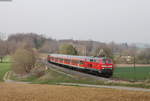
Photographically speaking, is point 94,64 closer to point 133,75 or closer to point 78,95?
point 133,75

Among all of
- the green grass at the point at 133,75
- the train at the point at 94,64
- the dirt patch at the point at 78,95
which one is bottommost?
the green grass at the point at 133,75

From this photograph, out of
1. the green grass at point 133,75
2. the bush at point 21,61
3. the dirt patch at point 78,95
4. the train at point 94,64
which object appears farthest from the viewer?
the bush at point 21,61

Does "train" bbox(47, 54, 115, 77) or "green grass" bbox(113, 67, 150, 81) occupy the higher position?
"train" bbox(47, 54, 115, 77)

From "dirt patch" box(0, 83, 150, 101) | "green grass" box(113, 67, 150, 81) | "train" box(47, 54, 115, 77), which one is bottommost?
"green grass" box(113, 67, 150, 81)

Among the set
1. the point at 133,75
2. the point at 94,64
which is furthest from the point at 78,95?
the point at 133,75

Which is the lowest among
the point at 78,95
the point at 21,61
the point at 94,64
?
the point at 78,95

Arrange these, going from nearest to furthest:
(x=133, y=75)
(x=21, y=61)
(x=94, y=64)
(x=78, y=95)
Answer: (x=78, y=95) → (x=94, y=64) → (x=133, y=75) → (x=21, y=61)

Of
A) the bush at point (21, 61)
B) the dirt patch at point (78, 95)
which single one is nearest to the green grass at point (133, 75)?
the dirt patch at point (78, 95)

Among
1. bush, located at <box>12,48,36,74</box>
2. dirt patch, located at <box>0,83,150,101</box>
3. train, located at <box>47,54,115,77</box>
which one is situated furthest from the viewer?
bush, located at <box>12,48,36,74</box>

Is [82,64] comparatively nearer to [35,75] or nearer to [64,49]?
[35,75]

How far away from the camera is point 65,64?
49.3 m

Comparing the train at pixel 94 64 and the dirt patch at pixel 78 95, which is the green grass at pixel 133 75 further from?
the dirt patch at pixel 78 95

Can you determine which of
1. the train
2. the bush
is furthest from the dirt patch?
the bush

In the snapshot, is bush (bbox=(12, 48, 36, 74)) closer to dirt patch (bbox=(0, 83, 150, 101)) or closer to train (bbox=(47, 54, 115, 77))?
train (bbox=(47, 54, 115, 77))
